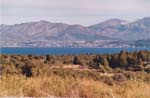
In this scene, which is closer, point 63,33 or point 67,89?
point 67,89

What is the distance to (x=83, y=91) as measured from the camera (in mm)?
7246

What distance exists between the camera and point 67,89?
24.2ft

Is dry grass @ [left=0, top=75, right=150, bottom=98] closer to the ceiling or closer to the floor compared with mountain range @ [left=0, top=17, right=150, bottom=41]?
closer to the floor

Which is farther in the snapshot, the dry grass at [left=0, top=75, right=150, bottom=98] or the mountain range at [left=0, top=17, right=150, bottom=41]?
the mountain range at [left=0, top=17, right=150, bottom=41]

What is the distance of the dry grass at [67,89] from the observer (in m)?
6.86

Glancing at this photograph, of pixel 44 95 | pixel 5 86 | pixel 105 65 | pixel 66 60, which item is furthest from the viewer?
pixel 66 60

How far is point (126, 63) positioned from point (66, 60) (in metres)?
9.52

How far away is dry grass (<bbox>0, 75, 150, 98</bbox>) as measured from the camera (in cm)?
686

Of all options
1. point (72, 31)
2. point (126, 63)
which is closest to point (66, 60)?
point (126, 63)

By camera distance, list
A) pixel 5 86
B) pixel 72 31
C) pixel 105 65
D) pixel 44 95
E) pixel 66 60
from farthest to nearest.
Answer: pixel 72 31 < pixel 66 60 < pixel 105 65 < pixel 5 86 < pixel 44 95

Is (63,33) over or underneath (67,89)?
over

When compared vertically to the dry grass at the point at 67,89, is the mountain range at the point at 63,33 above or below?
above

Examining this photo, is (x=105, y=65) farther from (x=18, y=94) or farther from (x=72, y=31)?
(x=72, y=31)

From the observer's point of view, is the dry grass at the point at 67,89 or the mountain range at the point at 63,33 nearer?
the dry grass at the point at 67,89
